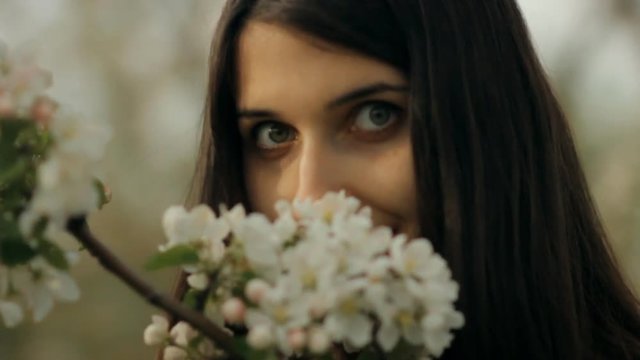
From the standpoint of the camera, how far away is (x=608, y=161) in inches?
233

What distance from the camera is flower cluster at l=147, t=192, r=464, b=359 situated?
0.78 m

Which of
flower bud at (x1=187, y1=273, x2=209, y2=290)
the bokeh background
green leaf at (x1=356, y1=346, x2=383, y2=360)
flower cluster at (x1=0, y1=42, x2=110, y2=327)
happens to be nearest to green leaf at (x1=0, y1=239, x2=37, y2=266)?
flower cluster at (x1=0, y1=42, x2=110, y2=327)

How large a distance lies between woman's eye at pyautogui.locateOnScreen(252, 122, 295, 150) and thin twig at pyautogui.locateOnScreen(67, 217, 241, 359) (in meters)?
0.54

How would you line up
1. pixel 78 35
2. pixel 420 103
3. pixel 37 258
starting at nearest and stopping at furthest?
1. pixel 37 258
2. pixel 420 103
3. pixel 78 35

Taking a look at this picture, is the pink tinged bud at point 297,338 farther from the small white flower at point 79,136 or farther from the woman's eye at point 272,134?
the woman's eye at point 272,134

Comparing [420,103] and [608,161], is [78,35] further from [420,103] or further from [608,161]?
[420,103]

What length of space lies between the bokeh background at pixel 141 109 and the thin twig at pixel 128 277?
4.76 metres

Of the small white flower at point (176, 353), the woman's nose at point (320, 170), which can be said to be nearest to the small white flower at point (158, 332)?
the small white flower at point (176, 353)

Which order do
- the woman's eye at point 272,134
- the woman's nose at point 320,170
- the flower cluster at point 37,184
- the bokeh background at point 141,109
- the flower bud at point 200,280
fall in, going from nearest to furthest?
the flower cluster at point 37,184, the flower bud at point 200,280, the woman's nose at point 320,170, the woman's eye at point 272,134, the bokeh background at point 141,109

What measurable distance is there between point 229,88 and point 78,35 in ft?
19.1

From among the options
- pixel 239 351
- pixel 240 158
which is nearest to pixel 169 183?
pixel 240 158

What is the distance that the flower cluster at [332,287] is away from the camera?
776 mm

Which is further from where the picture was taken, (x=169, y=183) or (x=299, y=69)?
(x=169, y=183)

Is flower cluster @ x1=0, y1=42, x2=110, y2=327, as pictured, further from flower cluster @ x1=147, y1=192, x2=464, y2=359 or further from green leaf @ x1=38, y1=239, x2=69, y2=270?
flower cluster @ x1=147, y1=192, x2=464, y2=359
